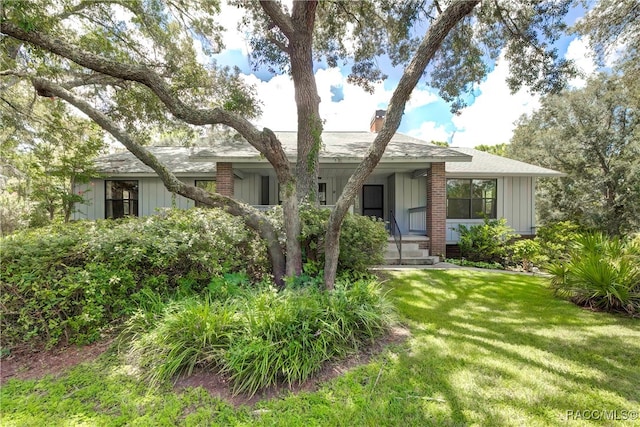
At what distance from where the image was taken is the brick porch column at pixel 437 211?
941cm

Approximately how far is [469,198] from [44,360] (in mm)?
12974

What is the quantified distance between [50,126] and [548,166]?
942 inches

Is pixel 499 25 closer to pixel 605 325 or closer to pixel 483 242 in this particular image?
pixel 483 242

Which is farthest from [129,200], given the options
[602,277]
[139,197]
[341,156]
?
[602,277]

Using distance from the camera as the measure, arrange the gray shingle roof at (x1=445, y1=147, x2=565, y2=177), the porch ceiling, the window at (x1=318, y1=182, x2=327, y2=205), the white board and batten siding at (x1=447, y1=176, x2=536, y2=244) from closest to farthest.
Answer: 1. the porch ceiling
2. the gray shingle roof at (x1=445, y1=147, x2=565, y2=177)
3. the white board and batten siding at (x1=447, y1=176, x2=536, y2=244)
4. the window at (x1=318, y1=182, x2=327, y2=205)

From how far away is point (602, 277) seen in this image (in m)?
4.75

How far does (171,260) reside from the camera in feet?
13.0

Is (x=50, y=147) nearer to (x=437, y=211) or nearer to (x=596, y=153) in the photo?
(x=437, y=211)

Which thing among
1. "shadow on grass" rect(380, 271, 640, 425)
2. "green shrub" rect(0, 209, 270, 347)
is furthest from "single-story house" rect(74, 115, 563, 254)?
"green shrub" rect(0, 209, 270, 347)

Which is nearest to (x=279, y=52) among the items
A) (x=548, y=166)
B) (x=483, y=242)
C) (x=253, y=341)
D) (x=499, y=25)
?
(x=499, y=25)

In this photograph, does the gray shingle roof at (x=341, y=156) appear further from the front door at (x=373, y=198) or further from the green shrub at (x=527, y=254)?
the green shrub at (x=527, y=254)

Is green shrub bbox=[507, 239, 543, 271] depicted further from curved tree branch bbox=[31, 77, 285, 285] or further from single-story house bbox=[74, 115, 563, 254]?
curved tree branch bbox=[31, 77, 285, 285]

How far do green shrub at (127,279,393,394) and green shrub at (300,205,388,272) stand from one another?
1636 mm

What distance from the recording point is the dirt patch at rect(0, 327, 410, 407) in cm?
259
